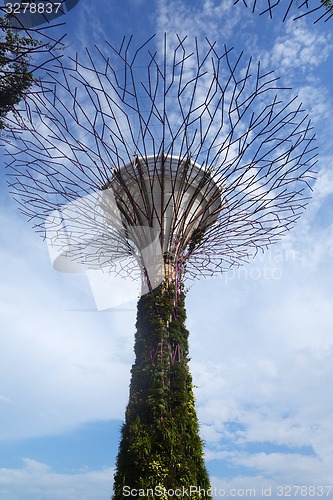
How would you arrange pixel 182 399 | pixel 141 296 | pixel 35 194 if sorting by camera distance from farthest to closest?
Answer: pixel 35 194 → pixel 141 296 → pixel 182 399

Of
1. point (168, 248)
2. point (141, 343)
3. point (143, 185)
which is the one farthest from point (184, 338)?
point (143, 185)

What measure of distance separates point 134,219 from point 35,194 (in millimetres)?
2465

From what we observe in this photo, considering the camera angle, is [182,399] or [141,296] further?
[141,296]

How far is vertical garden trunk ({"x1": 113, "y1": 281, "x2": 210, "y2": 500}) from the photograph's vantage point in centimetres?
551

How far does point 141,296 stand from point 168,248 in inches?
37.5

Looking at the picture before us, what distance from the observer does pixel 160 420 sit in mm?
5844

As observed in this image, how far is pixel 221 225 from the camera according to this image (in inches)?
345

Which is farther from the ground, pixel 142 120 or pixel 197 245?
pixel 142 120

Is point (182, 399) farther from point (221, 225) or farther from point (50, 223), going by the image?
point (50, 223)

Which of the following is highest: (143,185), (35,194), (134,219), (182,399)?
(35,194)

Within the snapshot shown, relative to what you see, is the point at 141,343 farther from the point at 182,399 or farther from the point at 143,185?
the point at 143,185

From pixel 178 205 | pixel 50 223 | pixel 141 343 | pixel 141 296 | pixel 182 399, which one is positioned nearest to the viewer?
pixel 182 399

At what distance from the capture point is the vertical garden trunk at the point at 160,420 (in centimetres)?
551

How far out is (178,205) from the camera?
7.78 m
